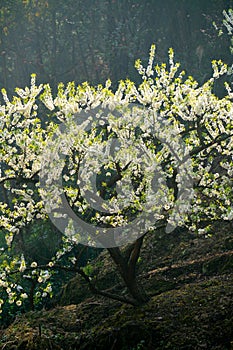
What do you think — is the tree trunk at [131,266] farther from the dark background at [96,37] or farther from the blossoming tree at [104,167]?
the dark background at [96,37]

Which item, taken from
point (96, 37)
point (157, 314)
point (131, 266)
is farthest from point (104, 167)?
point (96, 37)

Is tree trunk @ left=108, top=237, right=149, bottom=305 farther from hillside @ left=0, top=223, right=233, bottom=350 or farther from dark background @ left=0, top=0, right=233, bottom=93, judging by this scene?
dark background @ left=0, top=0, right=233, bottom=93

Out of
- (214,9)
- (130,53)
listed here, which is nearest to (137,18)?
(130,53)

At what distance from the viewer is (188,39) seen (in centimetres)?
1783

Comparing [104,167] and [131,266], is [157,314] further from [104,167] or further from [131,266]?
[104,167]

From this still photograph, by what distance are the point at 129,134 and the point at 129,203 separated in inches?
35.5

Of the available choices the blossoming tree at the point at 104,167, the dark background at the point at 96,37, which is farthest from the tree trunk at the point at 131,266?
the dark background at the point at 96,37

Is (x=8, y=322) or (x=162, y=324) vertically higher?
(x=8, y=322)

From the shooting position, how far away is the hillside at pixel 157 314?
5016mm

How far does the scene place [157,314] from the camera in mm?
5559

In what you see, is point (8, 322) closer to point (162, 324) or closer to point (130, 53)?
point (162, 324)

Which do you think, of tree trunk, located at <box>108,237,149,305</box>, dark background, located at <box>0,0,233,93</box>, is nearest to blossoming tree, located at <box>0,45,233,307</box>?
tree trunk, located at <box>108,237,149,305</box>

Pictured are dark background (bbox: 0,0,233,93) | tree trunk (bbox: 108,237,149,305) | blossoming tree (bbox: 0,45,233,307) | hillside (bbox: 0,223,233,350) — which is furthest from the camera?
dark background (bbox: 0,0,233,93)

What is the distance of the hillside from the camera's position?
502cm
